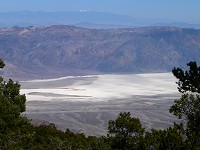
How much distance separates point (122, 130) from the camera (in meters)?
31.4

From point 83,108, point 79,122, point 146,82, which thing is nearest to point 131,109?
point 83,108

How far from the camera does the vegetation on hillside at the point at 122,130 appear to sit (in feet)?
68.5

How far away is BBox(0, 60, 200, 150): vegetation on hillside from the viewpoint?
2089cm

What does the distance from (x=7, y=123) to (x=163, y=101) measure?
365ft

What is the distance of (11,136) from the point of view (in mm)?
23031

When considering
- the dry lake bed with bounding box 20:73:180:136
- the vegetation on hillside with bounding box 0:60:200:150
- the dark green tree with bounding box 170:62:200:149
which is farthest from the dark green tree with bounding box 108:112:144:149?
the dry lake bed with bounding box 20:73:180:136

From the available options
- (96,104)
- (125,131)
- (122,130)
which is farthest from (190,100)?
(96,104)

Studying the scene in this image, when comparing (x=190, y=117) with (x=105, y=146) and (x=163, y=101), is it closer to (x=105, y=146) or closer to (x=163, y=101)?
(x=105, y=146)

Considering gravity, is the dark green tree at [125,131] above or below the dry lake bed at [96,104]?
below

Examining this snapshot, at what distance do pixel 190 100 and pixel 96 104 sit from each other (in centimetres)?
10556

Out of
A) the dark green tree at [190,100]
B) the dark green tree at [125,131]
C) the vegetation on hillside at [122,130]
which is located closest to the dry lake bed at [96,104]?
the dark green tree at [125,131]

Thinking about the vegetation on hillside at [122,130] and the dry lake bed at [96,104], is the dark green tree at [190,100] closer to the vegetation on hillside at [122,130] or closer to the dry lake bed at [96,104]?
the vegetation on hillside at [122,130]

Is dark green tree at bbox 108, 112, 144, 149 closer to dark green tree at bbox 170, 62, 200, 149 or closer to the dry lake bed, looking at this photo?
dark green tree at bbox 170, 62, 200, 149

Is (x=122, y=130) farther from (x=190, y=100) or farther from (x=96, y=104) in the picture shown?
(x=96, y=104)
